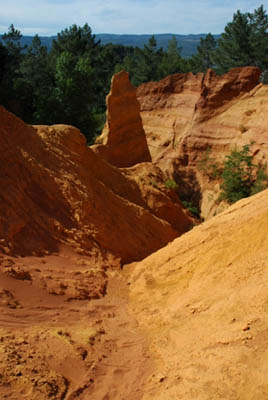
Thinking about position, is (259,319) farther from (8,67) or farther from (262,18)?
(262,18)

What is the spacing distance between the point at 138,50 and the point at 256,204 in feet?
118

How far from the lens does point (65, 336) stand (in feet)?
18.2

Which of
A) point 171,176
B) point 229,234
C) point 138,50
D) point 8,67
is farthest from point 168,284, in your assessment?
point 138,50

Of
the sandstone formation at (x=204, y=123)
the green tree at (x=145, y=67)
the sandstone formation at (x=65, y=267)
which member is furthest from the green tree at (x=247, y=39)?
the sandstone formation at (x=65, y=267)

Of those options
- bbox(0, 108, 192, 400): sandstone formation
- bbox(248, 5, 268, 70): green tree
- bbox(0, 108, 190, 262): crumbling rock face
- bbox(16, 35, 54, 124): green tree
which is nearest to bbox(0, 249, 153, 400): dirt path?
bbox(0, 108, 192, 400): sandstone formation

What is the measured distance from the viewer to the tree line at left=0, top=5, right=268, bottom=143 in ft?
70.7

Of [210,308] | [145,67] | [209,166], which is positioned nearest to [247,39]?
[145,67]

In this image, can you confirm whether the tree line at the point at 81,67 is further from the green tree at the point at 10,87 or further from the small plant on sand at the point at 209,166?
the small plant on sand at the point at 209,166

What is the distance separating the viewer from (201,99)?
19.7 metres

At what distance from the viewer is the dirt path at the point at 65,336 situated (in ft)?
15.2

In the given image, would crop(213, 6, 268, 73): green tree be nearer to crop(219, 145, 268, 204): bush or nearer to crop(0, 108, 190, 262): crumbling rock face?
crop(219, 145, 268, 204): bush

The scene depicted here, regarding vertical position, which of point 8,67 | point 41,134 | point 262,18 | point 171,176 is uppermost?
point 262,18

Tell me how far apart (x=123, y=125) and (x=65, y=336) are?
13409mm

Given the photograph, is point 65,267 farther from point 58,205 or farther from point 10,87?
point 10,87
